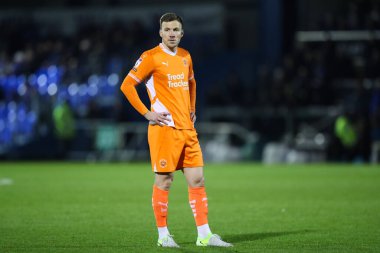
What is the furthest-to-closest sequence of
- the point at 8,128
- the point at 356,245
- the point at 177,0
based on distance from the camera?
the point at 177,0, the point at 8,128, the point at 356,245

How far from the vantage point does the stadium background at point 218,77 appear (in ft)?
98.6

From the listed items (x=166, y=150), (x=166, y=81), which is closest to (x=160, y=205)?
(x=166, y=150)

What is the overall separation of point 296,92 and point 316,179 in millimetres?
10308

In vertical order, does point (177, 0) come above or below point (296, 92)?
above

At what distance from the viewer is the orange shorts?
28.6 feet

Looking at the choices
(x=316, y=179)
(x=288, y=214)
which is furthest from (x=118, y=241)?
(x=316, y=179)

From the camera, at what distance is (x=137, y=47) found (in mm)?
34781

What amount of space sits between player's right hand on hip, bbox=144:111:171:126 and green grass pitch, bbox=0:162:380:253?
4.07ft

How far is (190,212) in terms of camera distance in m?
12.8

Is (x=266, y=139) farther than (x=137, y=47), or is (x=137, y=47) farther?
(x=137, y=47)

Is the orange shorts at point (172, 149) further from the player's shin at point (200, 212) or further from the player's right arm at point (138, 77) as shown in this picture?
the player's shin at point (200, 212)

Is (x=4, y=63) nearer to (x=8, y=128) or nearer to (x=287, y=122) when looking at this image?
(x=8, y=128)

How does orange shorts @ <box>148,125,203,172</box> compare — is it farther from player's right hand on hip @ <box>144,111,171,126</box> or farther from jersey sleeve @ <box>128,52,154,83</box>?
jersey sleeve @ <box>128,52,154,83</box>

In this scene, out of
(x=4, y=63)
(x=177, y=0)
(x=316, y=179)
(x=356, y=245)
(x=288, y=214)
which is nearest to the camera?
(x=356, y=245)
